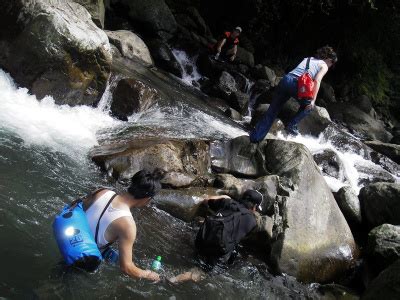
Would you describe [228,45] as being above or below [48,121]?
above

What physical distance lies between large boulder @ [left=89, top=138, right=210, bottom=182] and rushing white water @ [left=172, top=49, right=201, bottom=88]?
7.00m

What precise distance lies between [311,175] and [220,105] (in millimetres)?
6418

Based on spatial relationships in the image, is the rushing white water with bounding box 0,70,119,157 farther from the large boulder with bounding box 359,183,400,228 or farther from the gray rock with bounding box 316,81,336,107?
the gray rock with bounding box 316,81,336,107

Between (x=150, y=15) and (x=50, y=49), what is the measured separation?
9025 mm

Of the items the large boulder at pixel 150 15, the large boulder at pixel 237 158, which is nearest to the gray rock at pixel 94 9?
the large boulder at pixel 150 15

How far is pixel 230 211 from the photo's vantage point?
5121 mm

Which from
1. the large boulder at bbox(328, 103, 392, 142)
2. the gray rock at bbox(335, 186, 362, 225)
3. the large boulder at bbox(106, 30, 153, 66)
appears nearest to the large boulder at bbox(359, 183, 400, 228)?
the gray rock at bbox(335, 186, 362, 225)

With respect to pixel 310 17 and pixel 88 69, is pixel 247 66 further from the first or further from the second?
pixel 88 69

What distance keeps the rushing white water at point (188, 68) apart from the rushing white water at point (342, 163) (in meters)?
4.09

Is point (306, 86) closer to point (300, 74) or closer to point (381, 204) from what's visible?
point (300, 74)

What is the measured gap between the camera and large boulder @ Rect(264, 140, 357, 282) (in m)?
5.97

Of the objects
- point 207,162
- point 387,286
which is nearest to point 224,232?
point 387,286

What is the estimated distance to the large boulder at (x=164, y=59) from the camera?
46.0 ft

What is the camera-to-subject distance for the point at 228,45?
54.0 feet
